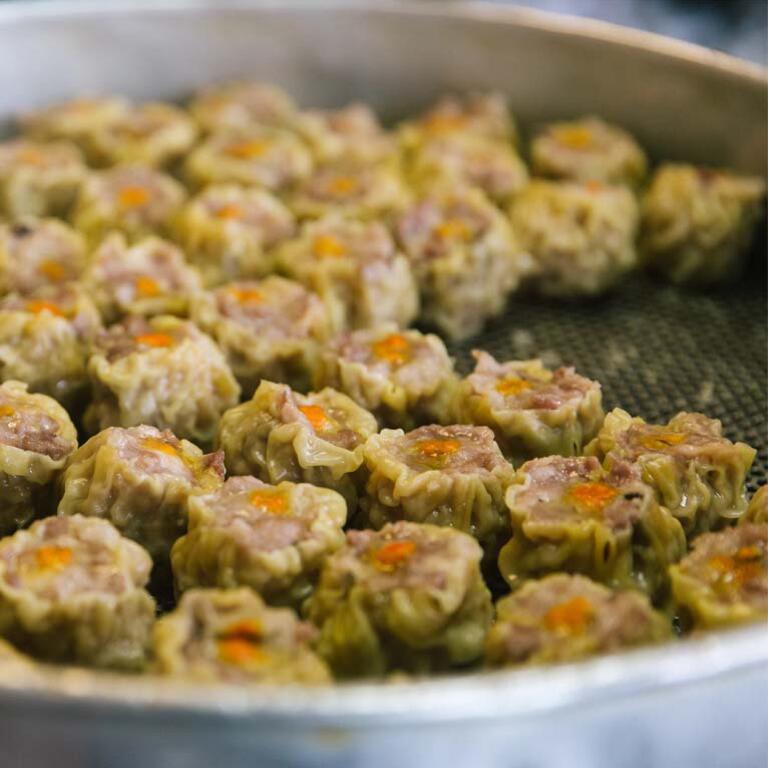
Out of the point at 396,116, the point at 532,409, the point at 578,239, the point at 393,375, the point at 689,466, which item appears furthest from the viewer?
the point at 396,116

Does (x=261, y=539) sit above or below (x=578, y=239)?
below

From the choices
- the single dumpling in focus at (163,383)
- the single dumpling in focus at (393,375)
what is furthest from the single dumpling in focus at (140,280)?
the single dumpling in focus at (393,375)

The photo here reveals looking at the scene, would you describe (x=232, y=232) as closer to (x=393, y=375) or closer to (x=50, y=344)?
(x=50, y=344)

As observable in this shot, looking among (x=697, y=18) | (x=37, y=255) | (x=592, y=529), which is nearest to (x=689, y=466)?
(x=592, y=529)

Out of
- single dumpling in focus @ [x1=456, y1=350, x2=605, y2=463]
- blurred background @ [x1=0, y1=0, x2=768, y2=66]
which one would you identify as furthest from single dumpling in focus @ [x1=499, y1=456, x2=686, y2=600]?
blurred background @ [x1=0, y1=0, x2=768, y2=66]

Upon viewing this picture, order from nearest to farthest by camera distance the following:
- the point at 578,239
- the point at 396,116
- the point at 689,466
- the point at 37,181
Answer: the point at 689,466 < the point at 578,239 < the point at 37,181 < the point at 396,116

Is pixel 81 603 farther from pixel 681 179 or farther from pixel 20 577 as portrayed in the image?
pixel 681 179
